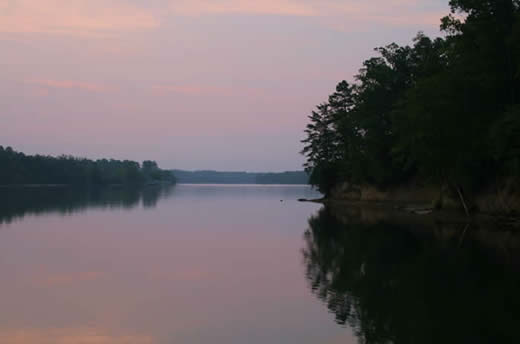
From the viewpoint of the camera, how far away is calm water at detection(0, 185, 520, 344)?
45.5 feet

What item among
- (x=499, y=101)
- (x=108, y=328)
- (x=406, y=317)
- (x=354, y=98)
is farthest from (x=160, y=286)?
(x=354, y=98)

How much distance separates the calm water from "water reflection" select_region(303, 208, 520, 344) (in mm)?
39

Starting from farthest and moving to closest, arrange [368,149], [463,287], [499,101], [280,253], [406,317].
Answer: [368,149]
[499,101]
[280,253]
[463,287]
[406,317]

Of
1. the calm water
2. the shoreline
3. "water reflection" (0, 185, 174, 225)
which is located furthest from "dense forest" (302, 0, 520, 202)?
"water reflection" (0, 185, 174, 225)

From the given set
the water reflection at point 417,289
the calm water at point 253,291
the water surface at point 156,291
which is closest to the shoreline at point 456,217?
the calm water at point 253,291

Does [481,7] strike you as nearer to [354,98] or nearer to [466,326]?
[466,326]

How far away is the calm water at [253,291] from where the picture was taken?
1387cm

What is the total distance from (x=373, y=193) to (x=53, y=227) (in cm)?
4876

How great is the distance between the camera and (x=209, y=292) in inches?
746

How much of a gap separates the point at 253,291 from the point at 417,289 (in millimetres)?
5259

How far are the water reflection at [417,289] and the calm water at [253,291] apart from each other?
39 mm

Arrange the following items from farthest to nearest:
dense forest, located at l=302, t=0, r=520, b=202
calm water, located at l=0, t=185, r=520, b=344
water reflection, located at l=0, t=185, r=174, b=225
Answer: water reflection, located at l=0, t=185, r=174, b=225 → dense forest, located at l=302, t=0, r=520, b=202 → calm water, located at l=0, t=185, r=520, b=344

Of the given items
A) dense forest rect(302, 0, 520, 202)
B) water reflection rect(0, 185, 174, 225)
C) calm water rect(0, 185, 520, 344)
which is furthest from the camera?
water reflection rect(0, 185, 174, 225)

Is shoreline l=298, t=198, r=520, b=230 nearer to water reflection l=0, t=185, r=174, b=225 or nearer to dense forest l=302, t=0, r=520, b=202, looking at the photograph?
dense forest l=302, t=0, r=520, b=202
